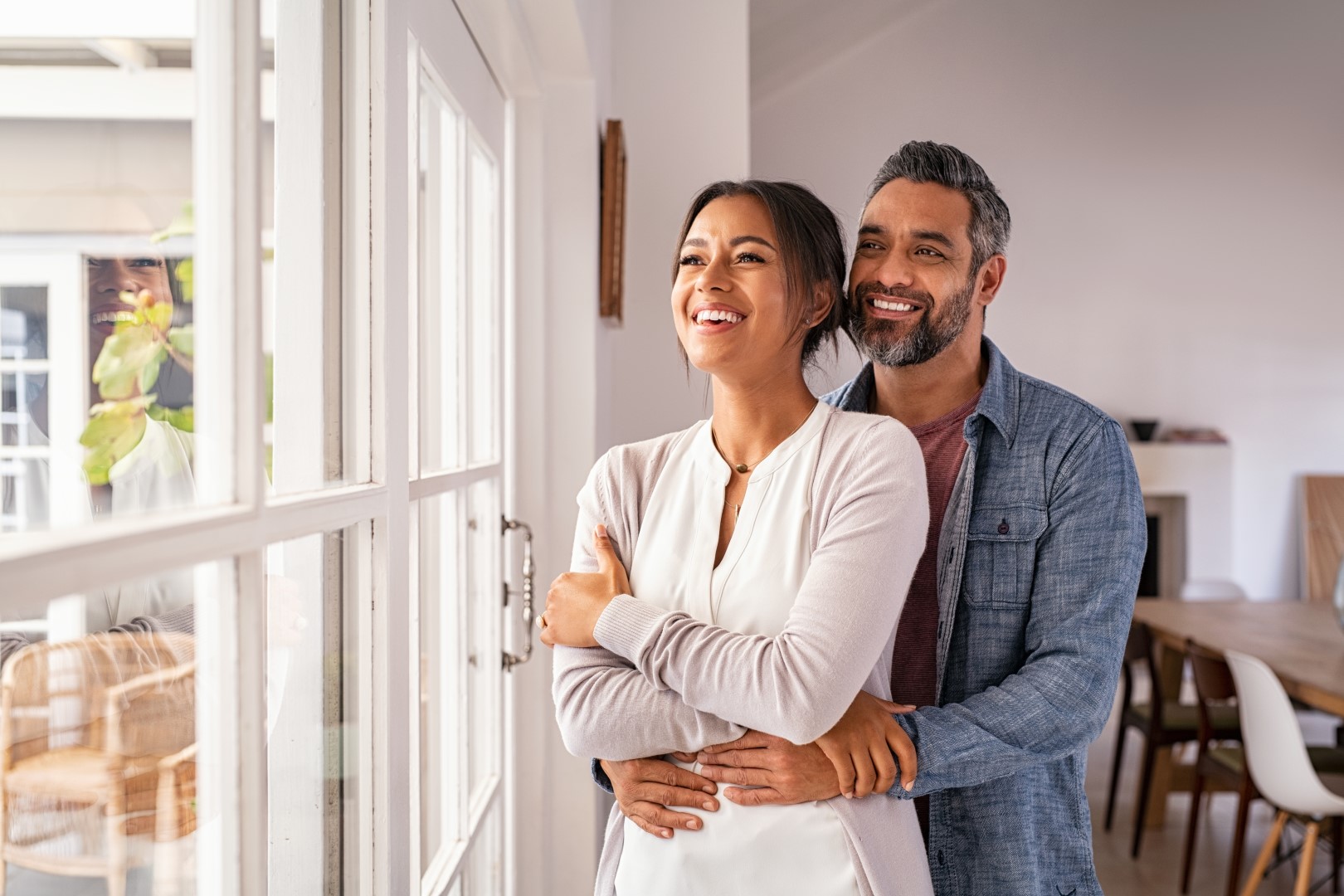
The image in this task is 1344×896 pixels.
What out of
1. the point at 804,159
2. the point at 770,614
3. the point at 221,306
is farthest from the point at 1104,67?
the point at 221,306

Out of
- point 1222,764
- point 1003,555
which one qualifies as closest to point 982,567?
point 1003,555

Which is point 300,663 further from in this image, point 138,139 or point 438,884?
point 438,884

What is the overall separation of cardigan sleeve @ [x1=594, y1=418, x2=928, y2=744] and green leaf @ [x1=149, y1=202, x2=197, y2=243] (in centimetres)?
60

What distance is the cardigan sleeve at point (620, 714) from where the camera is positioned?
1059mm

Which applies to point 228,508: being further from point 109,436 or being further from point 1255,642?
point 1255,642

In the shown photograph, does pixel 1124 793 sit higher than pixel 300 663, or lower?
lower

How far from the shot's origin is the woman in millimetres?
1005

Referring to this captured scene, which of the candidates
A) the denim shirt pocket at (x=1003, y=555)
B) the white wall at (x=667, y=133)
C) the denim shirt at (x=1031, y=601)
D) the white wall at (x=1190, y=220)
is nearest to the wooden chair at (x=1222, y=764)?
the white wall at (x=667, y=133)

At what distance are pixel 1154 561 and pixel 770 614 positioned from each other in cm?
700

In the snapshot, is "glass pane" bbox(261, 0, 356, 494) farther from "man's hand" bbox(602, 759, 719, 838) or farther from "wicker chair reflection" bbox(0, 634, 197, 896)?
"man's hand" bbox(602, 759, 719, 838)

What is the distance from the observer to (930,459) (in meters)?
1.40

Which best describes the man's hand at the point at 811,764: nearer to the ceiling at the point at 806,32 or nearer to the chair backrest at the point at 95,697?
the chair backrest at the point at 95,697

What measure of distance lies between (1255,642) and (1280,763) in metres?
0.79

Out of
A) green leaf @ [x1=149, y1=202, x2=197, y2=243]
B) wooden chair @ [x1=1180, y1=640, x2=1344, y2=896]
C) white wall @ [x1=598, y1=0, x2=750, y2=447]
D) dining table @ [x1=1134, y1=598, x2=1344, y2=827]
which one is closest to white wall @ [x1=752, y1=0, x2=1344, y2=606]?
dining table @ [x1=1134, y1=598, x2=1344, y2=827]
